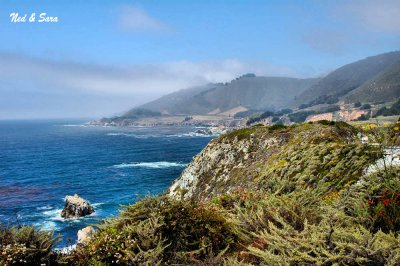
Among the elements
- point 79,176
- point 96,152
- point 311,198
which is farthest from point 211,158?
point 96,152

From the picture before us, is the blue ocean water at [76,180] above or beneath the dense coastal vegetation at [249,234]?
beneath

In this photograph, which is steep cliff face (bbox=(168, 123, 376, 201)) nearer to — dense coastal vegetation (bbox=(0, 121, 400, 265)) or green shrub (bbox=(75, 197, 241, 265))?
dense coastal vegetation (bbox=(0, 121, 400, 265))

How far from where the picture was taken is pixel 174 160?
122 meters

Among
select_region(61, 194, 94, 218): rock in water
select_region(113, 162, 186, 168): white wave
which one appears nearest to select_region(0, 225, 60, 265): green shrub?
select_region(61, 194, 94, 218): rock in water

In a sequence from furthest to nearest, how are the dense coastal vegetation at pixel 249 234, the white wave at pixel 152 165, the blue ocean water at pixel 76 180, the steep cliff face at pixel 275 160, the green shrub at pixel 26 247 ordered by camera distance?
the white wave at pixel 152 165
the blue ocean water at pixel 76 180
the steep cliff face at pixel 275 160
the green shrub at pixel 26 247
the dense coastal vegetation at pixel 249 234

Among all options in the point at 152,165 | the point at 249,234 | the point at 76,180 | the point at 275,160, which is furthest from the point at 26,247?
the point at 152,165

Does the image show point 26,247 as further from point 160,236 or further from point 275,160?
point 275,160

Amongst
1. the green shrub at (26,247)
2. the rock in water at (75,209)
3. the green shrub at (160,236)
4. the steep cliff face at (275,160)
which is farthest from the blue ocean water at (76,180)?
the green shrub at (160,236)

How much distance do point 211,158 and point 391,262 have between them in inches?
→ 1496

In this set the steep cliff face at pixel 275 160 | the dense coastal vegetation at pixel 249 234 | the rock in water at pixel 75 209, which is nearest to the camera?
the dense coastal vegetation at pixel 249 234

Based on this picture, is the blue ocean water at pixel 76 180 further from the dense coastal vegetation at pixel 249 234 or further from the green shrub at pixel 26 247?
the dense coastal vegetation at pixel 249 234

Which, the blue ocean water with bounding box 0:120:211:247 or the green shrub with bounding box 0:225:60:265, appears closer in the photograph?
the green shrub with bounding box 0:225:60:265

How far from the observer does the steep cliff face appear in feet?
66.5

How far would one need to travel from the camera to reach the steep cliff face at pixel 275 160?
20281 millimetres
